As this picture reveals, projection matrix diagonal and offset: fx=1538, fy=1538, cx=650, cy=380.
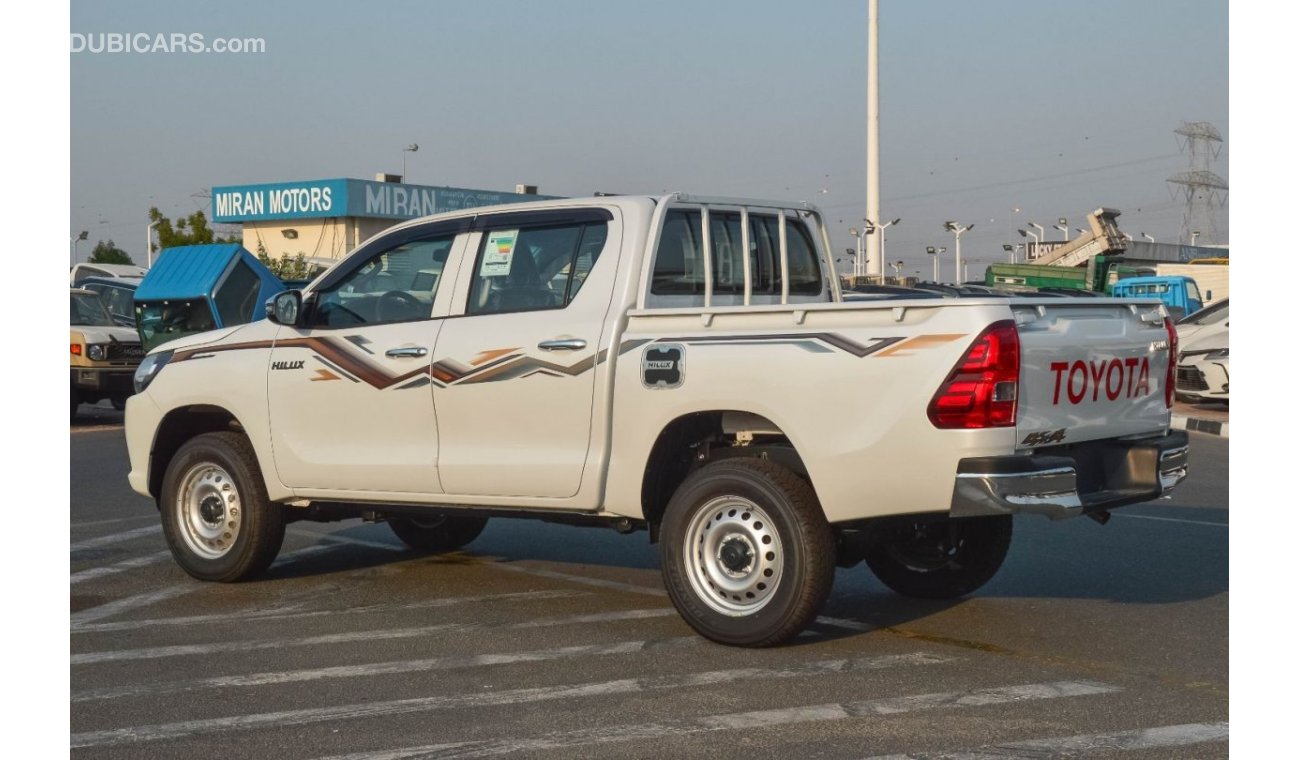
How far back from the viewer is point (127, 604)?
8.06 metres

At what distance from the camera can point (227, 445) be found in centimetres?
862

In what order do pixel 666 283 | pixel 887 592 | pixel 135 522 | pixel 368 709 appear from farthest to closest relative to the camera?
pixel 135 522
pixel 887 592
pixel 666 283
pixel 368 709

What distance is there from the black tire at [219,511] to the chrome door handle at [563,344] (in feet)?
7.15

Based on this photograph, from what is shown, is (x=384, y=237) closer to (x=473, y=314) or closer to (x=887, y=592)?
(x=473, y=314)

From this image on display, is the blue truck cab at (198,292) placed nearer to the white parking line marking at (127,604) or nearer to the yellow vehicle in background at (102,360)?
the yellow vehicle in background at (102,360)

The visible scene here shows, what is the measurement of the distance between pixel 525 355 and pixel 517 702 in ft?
6.80

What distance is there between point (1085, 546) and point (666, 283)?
360 cm

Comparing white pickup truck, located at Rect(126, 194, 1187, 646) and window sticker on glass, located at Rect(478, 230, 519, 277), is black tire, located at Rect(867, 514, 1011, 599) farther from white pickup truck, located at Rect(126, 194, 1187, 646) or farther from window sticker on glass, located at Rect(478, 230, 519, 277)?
window sticker on glass, located at Rect(478, 230, 519, 277)

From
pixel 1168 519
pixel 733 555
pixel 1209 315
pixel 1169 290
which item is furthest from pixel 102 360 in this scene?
pixel 1169 290

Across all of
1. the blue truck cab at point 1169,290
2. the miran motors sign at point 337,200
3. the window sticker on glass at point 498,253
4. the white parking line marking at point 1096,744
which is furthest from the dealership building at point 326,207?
the white parking line marking at point 1096,744

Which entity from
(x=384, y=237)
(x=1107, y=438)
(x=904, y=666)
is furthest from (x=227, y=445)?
(x=1107, y=438)

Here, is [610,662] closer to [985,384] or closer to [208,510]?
[985,384]

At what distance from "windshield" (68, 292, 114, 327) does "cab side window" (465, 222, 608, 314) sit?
14414mm

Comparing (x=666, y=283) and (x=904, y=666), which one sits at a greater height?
(x=666, y=283)
